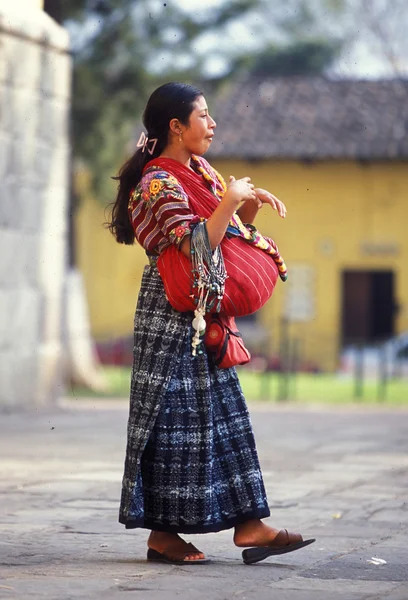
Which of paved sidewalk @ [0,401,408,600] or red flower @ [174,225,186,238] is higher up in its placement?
red flower @ [174,225,186,238]

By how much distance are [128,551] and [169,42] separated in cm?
1897

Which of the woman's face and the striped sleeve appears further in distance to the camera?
the woman's face

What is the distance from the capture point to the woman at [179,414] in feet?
16.2

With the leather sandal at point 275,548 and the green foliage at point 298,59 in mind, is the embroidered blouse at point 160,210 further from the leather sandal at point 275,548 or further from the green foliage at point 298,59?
the green foliage at point 298,59

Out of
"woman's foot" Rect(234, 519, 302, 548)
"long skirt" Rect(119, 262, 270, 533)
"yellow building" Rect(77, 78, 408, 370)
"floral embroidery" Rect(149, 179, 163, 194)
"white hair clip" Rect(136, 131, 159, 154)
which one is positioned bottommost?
"woman's foot" Rect(234, 519, 302, 548)

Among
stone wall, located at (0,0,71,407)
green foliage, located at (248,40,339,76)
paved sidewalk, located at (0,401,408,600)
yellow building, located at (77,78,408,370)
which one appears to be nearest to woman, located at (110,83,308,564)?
paved sidewalk, located at (0,401,408,600)

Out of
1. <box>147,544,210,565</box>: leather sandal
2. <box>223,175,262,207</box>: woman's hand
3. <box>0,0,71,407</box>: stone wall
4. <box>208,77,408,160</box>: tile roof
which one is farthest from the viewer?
<box>208,77,408,160</box>: tile roof

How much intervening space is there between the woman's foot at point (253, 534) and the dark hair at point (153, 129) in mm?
1099

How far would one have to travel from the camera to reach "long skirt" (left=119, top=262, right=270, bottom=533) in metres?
4.95

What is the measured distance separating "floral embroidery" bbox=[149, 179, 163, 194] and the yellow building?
3172 centimetres

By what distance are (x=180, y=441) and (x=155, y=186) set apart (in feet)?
2.90

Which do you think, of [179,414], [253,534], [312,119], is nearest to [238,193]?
[179,414]

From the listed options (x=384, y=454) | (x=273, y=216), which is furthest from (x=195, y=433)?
(x=273, y=216)

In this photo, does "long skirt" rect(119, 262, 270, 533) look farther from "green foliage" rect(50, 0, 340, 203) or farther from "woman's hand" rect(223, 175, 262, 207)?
"green foliage" rect(50, 0, 340, 203)
